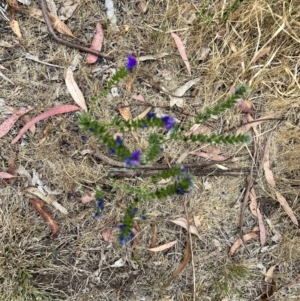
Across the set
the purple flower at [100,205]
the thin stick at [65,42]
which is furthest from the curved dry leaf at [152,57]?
the purple flower at [100,205]

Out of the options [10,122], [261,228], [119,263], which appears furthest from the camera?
[261,228]

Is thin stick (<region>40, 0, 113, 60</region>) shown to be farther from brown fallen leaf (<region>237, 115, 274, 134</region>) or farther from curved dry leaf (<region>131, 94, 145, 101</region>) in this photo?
brown fallen leaf (<region>237, 115, 274, 134</region>)

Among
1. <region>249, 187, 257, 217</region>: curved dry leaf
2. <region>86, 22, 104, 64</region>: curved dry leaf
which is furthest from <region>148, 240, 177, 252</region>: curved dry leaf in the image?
<region>86, 22, 104, 64</region>: curved dry leaf

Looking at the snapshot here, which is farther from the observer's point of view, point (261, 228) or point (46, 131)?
point (261, 228)

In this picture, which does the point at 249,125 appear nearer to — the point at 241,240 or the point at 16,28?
the point at 241,240

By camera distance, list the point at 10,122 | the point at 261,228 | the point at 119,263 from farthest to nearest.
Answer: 1. the point at 261,228
2. the point at 119,263
3. the point at 10,122

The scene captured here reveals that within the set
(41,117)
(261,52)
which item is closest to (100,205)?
(41,117)

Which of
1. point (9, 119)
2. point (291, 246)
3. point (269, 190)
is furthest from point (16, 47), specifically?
point (291, 246)

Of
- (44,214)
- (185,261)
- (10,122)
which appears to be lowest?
(185,261)

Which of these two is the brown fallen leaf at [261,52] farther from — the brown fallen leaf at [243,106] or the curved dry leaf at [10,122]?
the curved dry leaf at [10,122]
